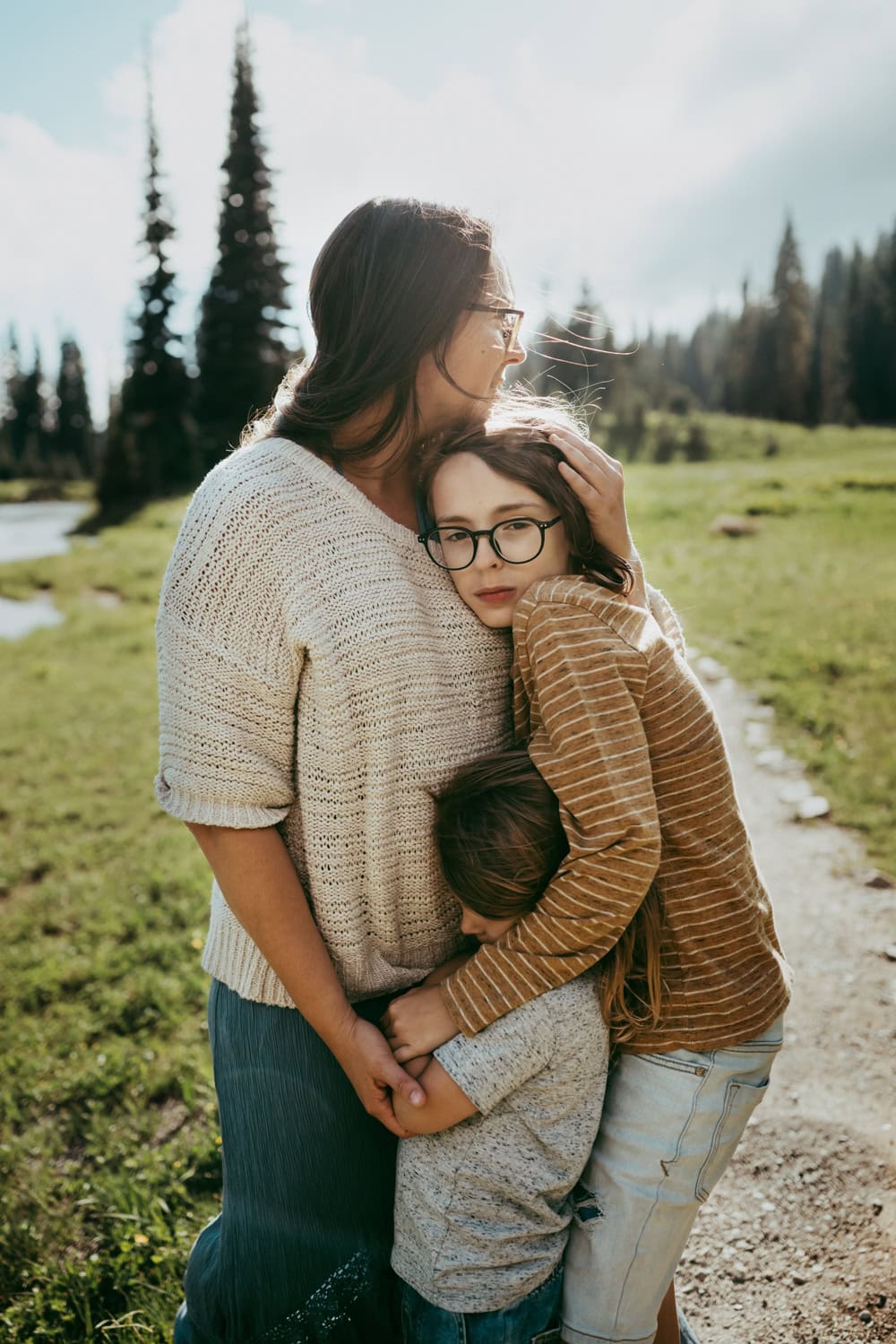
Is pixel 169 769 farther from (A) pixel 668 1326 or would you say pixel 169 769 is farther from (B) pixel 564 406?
(A) pixel 668 1326

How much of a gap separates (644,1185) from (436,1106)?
0.47 m

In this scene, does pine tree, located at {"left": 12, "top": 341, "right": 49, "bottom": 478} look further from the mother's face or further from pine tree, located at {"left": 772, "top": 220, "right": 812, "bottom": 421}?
the mother's face

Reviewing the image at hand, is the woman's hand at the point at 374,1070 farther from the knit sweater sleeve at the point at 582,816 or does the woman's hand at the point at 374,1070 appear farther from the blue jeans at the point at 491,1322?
the blue jeans at the point at 491,1322

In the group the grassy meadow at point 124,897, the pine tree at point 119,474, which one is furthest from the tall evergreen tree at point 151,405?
the grassy meadow at point 124,897

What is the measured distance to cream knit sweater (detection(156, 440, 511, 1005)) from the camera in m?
1.57

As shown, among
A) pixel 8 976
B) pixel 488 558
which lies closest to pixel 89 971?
pixel 8 976

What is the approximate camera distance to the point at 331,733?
1.61m

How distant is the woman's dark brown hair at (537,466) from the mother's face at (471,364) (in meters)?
0.05

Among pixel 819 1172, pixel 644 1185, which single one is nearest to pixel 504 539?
pixel 644 1185

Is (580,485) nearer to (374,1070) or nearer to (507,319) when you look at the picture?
(507,319)

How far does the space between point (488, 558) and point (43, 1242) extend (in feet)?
8.42

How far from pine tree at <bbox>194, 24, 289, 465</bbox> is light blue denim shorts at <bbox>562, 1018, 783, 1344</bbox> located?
2615 cm

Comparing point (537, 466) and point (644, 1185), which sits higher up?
point (537, 466)

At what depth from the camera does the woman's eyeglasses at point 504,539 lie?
5.70 ft
